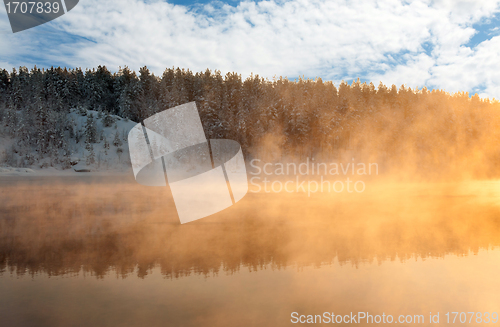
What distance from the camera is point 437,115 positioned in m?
74.8

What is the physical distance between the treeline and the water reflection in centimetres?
3488

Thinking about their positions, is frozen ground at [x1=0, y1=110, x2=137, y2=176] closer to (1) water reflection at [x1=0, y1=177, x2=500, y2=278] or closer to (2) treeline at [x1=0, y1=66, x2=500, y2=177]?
(2) treeline at [x1=0, y1=66, x2=500, y2=177]

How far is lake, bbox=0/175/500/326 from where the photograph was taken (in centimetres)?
645

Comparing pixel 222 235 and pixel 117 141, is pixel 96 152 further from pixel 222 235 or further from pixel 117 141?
pixel 222 235

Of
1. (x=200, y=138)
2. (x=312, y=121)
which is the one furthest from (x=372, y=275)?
(x=312, y=121)

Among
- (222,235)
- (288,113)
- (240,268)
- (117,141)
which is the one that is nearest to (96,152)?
(117,141)

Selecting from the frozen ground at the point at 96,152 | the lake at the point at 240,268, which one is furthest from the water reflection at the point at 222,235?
the frozen ground at the point at 96,152

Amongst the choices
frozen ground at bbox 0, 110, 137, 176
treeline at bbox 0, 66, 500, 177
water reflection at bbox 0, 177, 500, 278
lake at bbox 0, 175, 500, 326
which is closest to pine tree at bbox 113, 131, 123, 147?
frozen ground at bbox 0, 110, 137, 176

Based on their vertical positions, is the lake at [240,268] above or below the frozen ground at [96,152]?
below

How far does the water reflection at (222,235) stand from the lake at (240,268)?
0.06 metres

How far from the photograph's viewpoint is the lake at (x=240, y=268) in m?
6.45

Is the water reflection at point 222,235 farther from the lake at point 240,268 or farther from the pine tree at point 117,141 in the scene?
the pine tree at point 117,141

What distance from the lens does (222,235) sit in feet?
40.8

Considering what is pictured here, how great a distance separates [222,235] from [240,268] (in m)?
3.68
